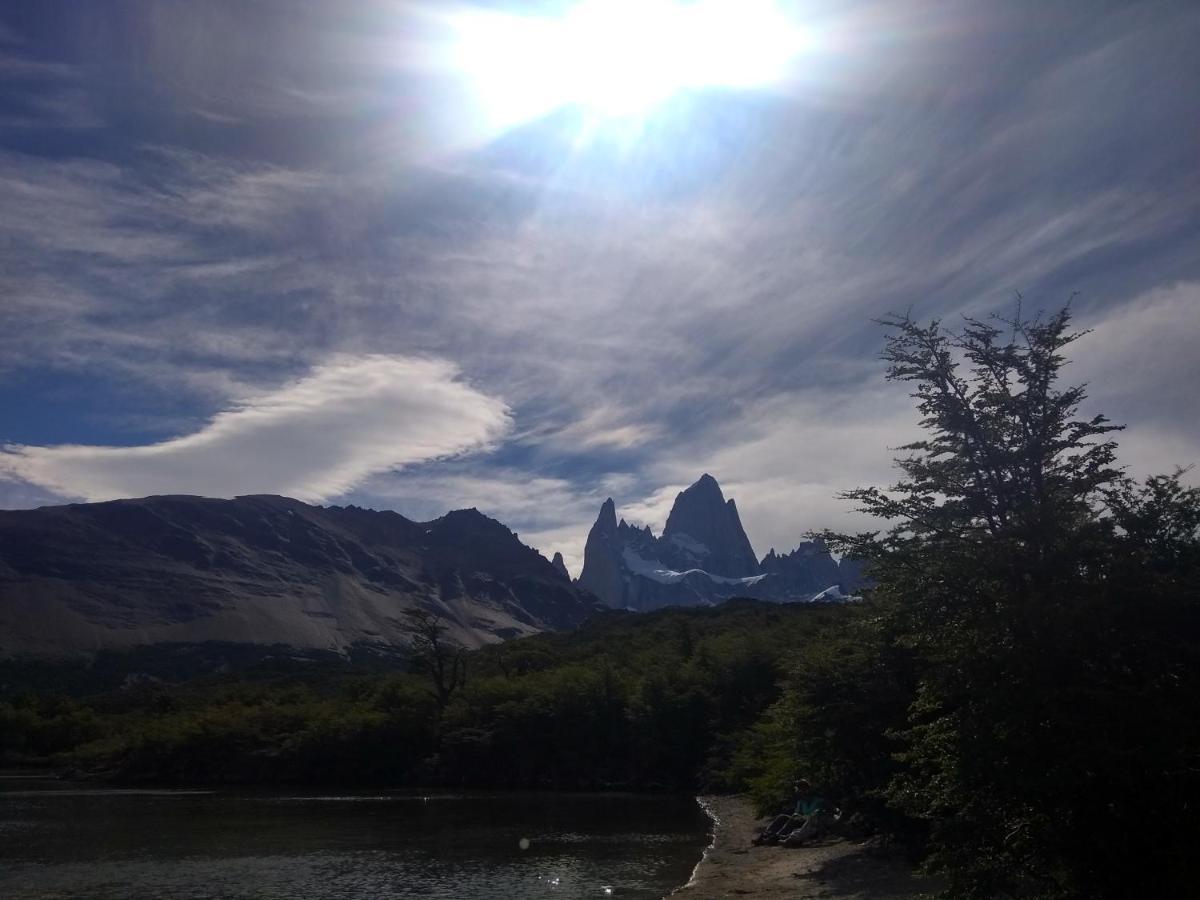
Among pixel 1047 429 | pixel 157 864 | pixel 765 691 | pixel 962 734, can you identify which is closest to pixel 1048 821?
pixel 962 734

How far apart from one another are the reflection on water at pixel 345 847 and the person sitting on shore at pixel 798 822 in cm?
309

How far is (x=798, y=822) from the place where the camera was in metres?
35.3

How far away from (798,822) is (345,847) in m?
17.9

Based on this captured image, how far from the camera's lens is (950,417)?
17188 millimetres

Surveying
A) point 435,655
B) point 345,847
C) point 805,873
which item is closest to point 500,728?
point 435,655

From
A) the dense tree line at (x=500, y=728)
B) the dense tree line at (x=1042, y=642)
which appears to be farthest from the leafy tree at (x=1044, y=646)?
the dense tree line at (x=500, y=728)

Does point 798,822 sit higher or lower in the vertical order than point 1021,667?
lower

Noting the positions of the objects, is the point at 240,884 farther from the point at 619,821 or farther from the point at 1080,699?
the point at 1080,699

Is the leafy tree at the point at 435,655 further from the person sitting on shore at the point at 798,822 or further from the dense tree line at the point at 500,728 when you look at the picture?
the person sitting on shore at the point at 798,822

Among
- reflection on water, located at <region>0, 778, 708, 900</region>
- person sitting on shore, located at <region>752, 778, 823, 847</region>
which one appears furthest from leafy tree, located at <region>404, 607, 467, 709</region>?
person sitting on shore, located at <region>752, 778, 823, 847</region>

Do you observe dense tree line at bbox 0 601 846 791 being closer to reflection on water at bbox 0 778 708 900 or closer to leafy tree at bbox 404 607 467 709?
leafy tree at bbox 404 607 467 709

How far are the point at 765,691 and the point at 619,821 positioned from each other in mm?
21807

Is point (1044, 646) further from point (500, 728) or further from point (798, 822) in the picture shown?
point (500, 728)

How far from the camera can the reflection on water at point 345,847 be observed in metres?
27.7
